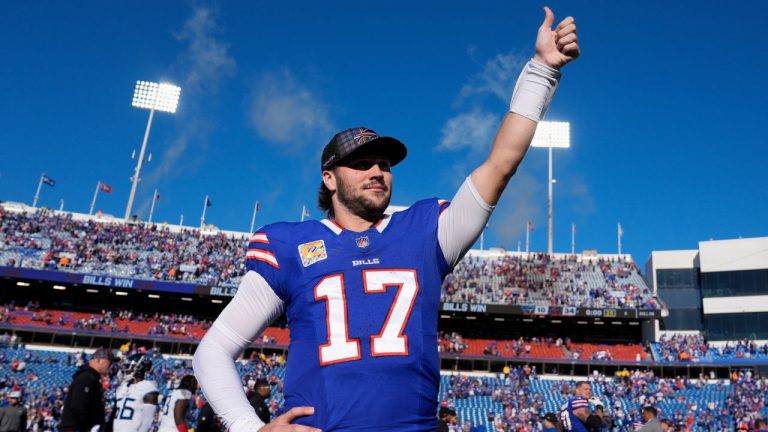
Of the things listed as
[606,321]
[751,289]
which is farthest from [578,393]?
[751,289]

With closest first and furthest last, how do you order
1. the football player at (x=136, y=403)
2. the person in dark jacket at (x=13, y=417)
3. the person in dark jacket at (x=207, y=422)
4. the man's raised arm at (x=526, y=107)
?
the man's raised arm at (x=526, y=107) < the football player at (x=136, y=403) < the person in dark jacket at (x=207, y=422) < the person in dark jacket at (x=13, y=417)

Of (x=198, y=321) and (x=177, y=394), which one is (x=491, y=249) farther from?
(x=177, y=394)

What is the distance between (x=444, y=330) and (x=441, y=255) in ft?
145

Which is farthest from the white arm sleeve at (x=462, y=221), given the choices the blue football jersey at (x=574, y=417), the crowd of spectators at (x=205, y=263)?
the crowd of spectators at (x=205, y=263)

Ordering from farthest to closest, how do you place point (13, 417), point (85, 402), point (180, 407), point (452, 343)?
point (452, 343)
point (13, 417)
point (180, 407)
point (85, 402)

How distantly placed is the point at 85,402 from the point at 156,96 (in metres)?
57.4

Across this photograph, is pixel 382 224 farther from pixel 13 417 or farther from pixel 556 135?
pixel 556 135

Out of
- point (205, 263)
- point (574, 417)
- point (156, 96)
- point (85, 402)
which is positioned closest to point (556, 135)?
point (205, 263)

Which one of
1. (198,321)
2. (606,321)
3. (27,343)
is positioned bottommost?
(27,343)

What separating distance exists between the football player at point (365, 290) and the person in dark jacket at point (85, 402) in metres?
5.30

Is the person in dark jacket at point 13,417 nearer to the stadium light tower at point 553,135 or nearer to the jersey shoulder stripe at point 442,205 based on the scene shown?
the jersey shoulder stripe at point 442,205

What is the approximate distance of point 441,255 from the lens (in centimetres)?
275

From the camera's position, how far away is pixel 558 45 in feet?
8.82

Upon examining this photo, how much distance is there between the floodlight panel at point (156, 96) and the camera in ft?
192
